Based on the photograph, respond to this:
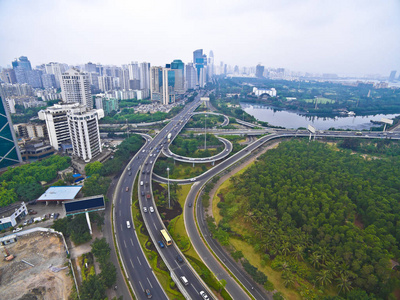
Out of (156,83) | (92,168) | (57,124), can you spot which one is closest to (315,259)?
(92,168)

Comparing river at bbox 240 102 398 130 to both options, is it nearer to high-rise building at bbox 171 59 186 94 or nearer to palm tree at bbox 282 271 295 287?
high-rise building at bbox 171 59 186 94

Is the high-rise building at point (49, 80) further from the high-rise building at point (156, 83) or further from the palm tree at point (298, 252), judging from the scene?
the palm tree at point (298, 252)

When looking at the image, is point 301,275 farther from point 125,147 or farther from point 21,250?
point 125,147

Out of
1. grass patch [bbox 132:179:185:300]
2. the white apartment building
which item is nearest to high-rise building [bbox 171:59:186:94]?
the white apartment building

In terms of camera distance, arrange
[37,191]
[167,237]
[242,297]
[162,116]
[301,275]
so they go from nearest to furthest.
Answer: [242,297], [301,275], [167,237], [37,191], [162,116]

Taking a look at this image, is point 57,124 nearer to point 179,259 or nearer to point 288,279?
point 179,259

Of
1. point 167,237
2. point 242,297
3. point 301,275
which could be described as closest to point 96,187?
point 167,237
